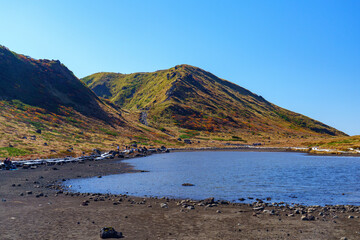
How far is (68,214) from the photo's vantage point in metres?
20.5

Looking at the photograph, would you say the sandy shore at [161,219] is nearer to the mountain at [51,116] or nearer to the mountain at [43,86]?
the mountain at [51,116]

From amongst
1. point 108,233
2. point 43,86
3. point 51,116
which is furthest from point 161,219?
point 43,86

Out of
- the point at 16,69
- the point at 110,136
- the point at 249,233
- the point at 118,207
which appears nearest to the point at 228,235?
the point at 249,233

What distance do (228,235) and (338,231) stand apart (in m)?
7.06

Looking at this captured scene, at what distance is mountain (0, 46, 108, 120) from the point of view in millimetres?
134913

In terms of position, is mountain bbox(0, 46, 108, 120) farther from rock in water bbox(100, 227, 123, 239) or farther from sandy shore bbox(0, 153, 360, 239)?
rock in water bbox(100, 227, 123, 239)

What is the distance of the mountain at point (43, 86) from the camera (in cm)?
13491

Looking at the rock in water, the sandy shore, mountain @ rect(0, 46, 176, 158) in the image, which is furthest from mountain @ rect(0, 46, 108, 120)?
the rock in water

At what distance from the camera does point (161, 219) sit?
19.8m

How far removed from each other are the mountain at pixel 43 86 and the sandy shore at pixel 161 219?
119503 mm

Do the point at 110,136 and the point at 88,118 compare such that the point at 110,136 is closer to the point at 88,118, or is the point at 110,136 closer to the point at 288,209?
the point at 88,118

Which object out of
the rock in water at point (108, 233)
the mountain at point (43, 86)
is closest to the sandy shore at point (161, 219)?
the rock in water at point (108, 233)

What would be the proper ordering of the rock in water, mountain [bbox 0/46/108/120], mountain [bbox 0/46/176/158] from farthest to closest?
mountain [bbox 0/46/108/120] → mountain [bbox 0/46/176/158] → the rock in water

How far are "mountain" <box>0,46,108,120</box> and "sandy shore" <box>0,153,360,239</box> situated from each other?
4705 inches
